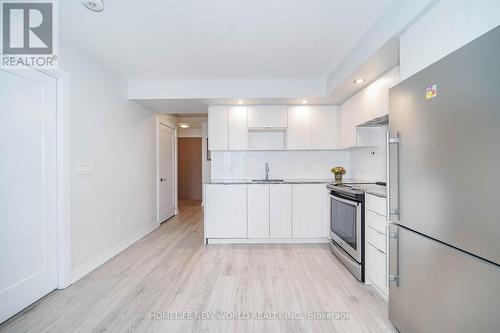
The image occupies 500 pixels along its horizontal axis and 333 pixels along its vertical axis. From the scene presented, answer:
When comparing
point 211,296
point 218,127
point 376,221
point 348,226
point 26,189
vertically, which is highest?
point 218,127

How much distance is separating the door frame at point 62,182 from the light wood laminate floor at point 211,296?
23 centimetres

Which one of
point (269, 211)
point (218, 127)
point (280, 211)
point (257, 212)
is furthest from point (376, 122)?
point (218, 127)

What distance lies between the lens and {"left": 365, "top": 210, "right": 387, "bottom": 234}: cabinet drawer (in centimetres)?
216

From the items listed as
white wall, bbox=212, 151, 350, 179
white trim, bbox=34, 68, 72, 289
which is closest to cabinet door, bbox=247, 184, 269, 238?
white wall, bbox=212, 151, 350, 179

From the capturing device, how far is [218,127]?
4.03 m

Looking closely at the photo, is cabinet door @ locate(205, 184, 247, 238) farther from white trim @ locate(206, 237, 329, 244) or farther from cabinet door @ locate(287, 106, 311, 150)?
cabinet door @ locate(287, 106, 311, 150)

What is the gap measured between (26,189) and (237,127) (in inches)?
107

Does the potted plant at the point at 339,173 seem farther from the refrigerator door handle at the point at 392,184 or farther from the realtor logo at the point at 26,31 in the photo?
the realtor logo at the point at 26,31

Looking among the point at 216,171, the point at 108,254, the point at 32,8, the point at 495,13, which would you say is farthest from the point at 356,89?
the point at 108,254

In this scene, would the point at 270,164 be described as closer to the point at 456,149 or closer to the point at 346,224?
the point at 346,224

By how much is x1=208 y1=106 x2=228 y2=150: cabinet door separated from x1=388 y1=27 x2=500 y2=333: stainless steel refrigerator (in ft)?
8.91

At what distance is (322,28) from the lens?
2254 mm

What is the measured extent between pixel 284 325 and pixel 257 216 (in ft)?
6.20

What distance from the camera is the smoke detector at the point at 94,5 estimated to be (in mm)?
1854
